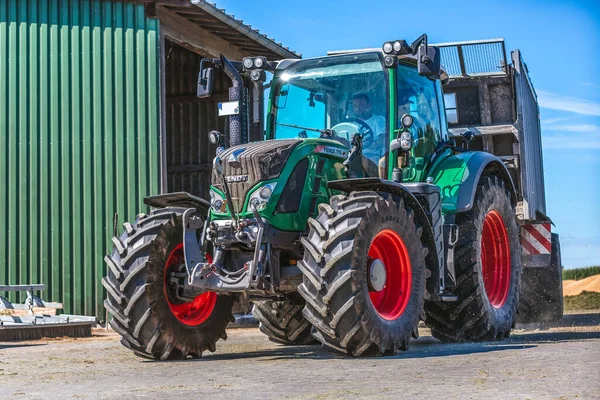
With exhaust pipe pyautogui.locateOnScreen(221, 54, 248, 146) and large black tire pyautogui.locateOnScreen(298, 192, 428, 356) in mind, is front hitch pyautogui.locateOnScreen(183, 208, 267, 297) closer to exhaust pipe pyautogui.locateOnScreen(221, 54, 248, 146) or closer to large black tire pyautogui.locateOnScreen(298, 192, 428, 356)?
large black tire pyautogui.locateOnScreen(298, 192, 428, 356)

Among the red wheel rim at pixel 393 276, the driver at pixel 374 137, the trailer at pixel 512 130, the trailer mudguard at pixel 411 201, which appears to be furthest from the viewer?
the trailer at pixel 512 130

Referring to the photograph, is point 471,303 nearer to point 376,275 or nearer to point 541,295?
point 376,275

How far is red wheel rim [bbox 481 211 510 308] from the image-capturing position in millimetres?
10633

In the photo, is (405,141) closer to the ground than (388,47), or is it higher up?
closer to the ground

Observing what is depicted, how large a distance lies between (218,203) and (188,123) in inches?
499

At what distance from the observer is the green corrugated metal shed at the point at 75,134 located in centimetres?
1530

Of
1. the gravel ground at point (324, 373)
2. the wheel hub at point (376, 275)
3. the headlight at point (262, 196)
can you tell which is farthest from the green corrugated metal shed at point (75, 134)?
the wheel hub at point (376, 275)

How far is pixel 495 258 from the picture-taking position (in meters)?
10.8

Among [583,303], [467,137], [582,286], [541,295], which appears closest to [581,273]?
[582,286]

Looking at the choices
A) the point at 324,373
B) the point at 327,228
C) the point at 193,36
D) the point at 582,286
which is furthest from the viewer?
the point at 582,286

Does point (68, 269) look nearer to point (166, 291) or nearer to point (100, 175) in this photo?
point (100, 175)

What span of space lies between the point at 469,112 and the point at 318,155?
4.91 m

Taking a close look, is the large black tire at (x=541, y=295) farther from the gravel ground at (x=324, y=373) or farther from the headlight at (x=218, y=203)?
the headlight at (x=218, y=203)

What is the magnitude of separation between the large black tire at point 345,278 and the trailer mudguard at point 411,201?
7.8 inches
